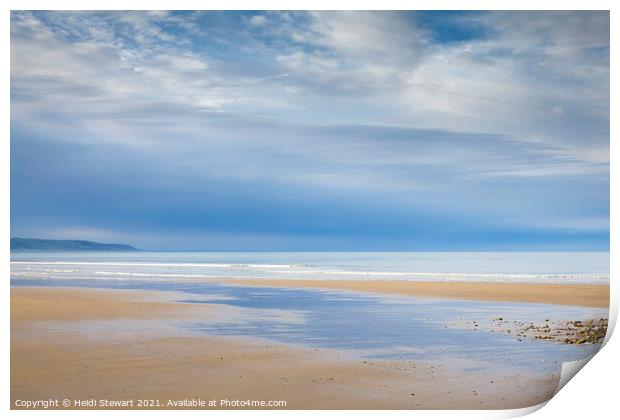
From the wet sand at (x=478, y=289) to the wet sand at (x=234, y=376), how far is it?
455cm

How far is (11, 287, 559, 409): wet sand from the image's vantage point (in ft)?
12.7

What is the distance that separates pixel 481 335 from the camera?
559 cm

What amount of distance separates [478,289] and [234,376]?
22.6 feet

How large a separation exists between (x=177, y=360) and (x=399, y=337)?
81.8 inches

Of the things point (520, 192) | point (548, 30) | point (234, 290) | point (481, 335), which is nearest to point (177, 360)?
point (481, 335)

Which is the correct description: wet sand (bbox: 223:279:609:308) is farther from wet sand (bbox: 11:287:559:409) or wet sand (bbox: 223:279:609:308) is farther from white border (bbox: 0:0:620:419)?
wet sand (bbox: 11:287:559:409)

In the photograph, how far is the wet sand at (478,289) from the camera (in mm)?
8633

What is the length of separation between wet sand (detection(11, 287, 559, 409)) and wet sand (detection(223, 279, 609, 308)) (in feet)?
14.9

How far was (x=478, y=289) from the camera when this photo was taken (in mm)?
10125
